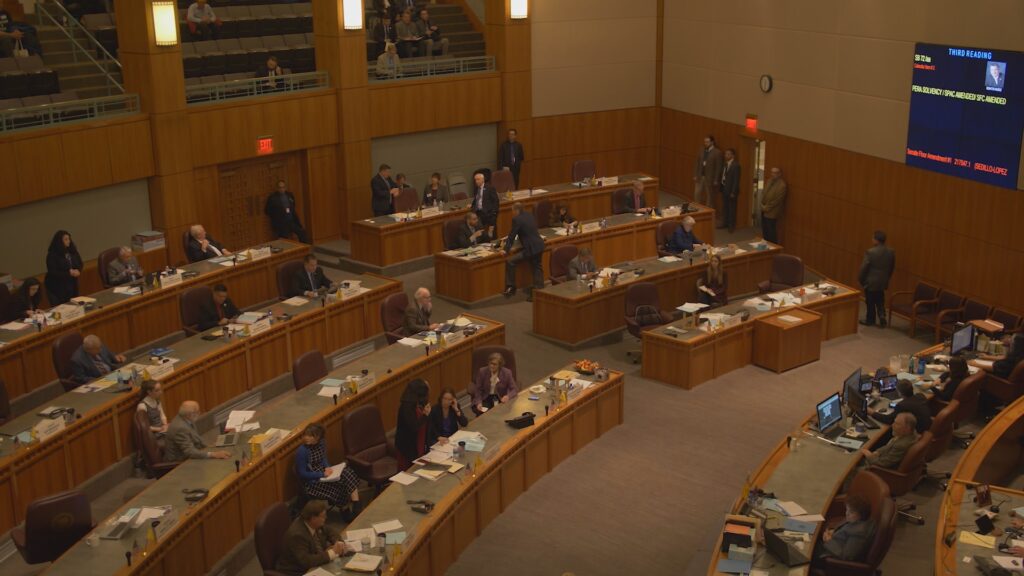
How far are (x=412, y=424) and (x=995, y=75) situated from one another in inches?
350

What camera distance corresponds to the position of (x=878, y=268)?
50.5 ft

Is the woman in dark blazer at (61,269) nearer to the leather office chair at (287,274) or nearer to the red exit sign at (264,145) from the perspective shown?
the leather office chair at (287,274)

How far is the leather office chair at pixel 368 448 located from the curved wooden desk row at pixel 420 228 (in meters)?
6.65

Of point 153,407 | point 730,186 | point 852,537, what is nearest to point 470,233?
point 730,186

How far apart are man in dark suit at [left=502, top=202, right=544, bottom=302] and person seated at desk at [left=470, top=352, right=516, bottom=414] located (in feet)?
13.0

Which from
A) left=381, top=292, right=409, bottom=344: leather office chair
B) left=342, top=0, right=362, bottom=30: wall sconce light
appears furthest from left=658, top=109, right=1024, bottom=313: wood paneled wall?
left=381, top=292, right=409, bottom=344: leather office chair

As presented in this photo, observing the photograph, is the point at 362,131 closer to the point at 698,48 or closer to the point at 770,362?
the point at 698,48

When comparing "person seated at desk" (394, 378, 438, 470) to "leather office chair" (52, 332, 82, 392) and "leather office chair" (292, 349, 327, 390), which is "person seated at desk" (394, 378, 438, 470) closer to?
"leather office chair" (292, 349, 327, 390)

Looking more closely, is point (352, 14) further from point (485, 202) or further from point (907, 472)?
point (907, 472)

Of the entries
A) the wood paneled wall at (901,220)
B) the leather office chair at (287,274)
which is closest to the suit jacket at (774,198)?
the wood paneled wall at (901,220)

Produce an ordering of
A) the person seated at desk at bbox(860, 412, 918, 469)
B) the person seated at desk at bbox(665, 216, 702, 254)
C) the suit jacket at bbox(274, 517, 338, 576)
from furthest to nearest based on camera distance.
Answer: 1. the person seated at desk at bbox(665, 216, 702, 254)
2. the person seated at desk at bbox(860, 412, 918, 469)
3. the suit jacket at bbox(274, 517, 338, 576)

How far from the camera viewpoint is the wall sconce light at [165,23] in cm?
1602

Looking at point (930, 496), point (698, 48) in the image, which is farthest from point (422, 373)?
point (698, 48)

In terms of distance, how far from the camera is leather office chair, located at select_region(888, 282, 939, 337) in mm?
15055
